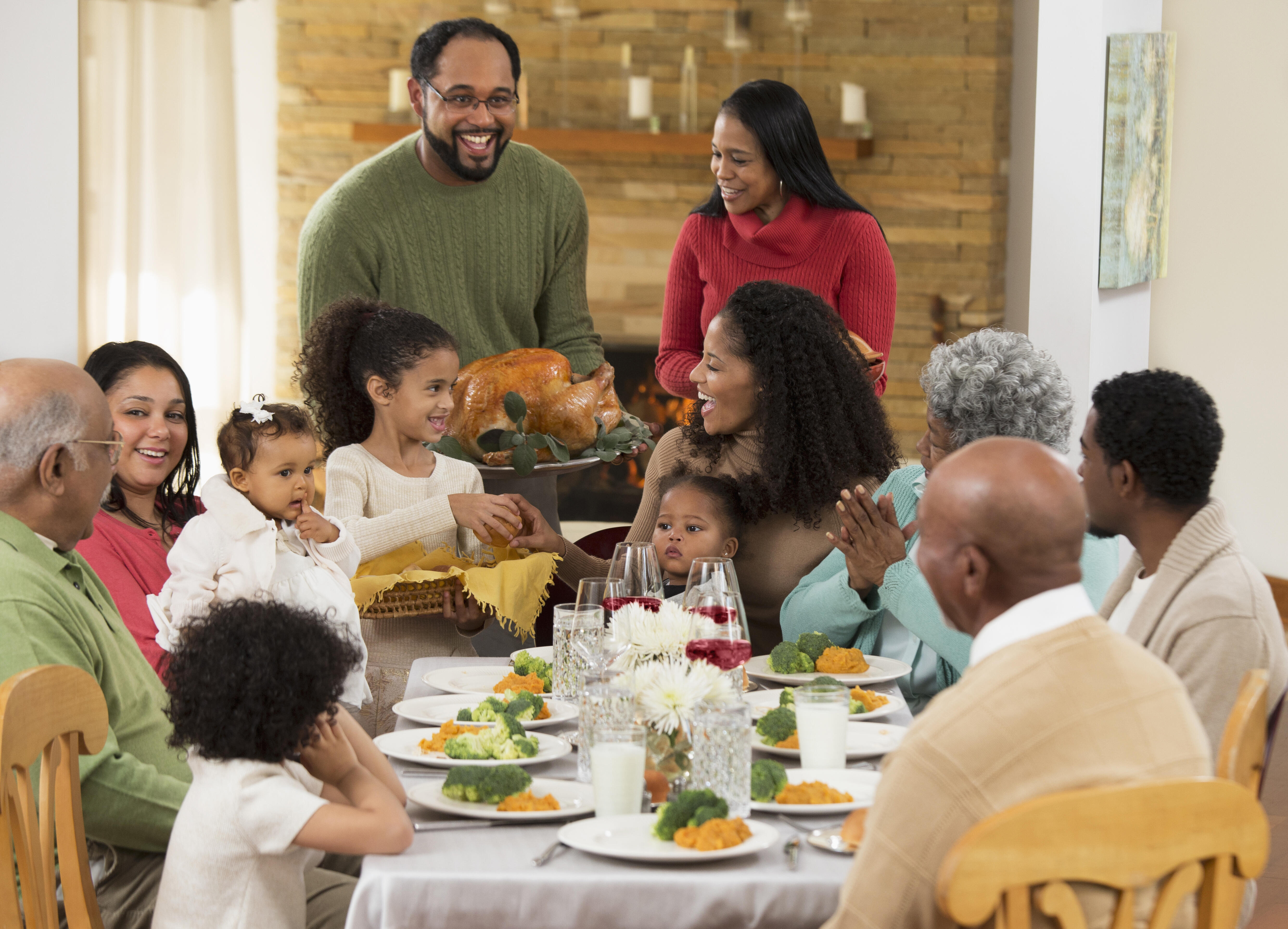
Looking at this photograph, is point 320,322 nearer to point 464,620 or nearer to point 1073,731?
point 464,620

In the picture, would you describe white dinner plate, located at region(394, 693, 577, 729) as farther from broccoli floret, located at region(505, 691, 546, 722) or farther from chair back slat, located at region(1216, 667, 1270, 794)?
chair back slat, located at region(1216, 667, 1270, 794)

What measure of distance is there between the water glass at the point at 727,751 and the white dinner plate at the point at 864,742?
16 centimetres

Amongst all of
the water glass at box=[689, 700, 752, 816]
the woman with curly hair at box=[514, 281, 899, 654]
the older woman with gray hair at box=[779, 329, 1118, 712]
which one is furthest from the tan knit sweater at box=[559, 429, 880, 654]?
the water glass at box=[689, 700, 752, 816]

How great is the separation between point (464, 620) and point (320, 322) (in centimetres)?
84

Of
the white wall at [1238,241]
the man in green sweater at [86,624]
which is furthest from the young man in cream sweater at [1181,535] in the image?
the white wall at [1238,241]

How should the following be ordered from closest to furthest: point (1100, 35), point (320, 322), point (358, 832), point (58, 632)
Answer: point (358, 832)
point (58, 632)
point (320, 322)
point (1100, 35)

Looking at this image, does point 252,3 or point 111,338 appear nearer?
point 111,338

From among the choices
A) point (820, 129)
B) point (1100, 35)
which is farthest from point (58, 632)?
point (820, 129)

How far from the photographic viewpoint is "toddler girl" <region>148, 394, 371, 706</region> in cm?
214

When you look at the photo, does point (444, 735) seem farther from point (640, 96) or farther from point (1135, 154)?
point (640, 96)

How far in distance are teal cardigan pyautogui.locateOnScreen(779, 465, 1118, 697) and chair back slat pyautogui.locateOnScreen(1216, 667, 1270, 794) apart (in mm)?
628

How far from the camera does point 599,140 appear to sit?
629cm

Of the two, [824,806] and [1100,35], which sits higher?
[1100,35]

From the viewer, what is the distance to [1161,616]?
1.60 metres
